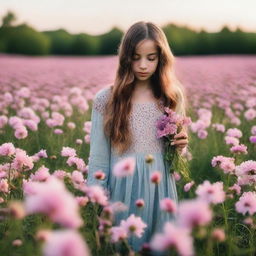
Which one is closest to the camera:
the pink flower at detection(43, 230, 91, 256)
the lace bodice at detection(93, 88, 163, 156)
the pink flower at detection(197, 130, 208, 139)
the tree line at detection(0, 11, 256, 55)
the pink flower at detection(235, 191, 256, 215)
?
the pink flower at detection(43, 230, 91, 256)

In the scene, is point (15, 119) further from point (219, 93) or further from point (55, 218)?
point (219, 93)

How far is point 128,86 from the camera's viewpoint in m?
2.15

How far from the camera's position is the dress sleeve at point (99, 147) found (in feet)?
6.89

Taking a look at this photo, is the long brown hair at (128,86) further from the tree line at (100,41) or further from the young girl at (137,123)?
the tree line at (100,41)

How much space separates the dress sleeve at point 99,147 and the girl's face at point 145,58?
0.23 m

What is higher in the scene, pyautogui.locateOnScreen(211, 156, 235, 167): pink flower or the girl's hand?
the girl's hand

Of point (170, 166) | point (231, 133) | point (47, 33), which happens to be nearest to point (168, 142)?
point (170, 166)

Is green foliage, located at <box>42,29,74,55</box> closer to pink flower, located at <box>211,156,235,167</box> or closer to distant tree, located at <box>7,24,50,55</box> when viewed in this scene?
→ distant tree, located at <box>7,24,50,55</box>

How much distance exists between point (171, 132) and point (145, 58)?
1.14 ft

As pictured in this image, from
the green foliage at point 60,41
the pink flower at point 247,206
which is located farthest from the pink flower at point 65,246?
Result: the green foliage at point 60,41

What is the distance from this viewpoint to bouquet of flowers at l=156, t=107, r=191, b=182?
1904mm

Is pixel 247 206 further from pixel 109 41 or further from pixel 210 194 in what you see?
pixel 109 41

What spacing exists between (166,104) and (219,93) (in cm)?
358

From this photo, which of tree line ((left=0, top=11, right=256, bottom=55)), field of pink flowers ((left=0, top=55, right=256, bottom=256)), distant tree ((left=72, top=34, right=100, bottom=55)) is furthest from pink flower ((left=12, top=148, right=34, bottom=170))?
distant tree ((left=72, top=34, right=100, bottom=55))
